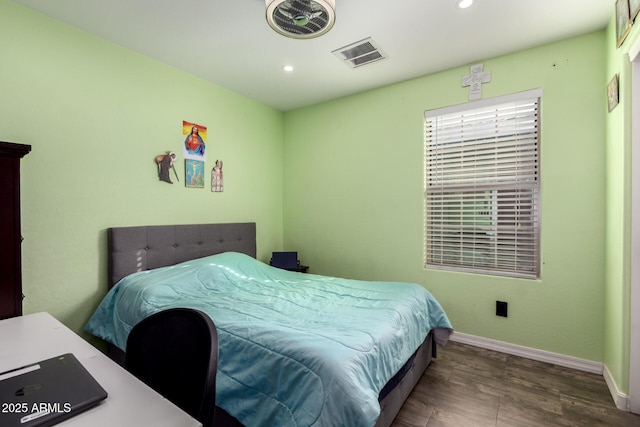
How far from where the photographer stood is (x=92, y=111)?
7.53 ft

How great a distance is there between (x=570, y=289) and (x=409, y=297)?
1390 mm

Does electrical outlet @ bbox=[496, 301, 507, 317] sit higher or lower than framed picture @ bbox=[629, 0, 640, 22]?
lower

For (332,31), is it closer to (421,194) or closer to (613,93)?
(421,194)

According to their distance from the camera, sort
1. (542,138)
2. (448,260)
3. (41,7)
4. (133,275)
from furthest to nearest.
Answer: (448,260) < (542,138) < (133,275) < (41,7)

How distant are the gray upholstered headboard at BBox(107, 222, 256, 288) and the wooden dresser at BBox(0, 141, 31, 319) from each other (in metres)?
0.72

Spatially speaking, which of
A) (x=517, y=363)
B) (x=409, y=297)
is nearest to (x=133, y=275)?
(x=409, y=297)

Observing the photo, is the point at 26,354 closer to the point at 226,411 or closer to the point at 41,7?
the point at 226,411

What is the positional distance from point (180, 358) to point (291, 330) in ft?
2.21

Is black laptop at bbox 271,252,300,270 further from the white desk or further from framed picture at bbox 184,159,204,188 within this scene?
the white desk

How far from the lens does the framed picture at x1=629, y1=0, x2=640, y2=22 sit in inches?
64.2

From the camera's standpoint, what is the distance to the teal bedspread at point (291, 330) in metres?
1.28

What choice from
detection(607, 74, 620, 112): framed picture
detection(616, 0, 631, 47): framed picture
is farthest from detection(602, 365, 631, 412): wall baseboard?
detection(616, 0, 631, 47): framed picture

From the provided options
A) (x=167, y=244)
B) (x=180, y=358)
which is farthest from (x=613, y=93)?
(x=167, y=244)

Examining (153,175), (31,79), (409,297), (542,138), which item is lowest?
(409,297)
